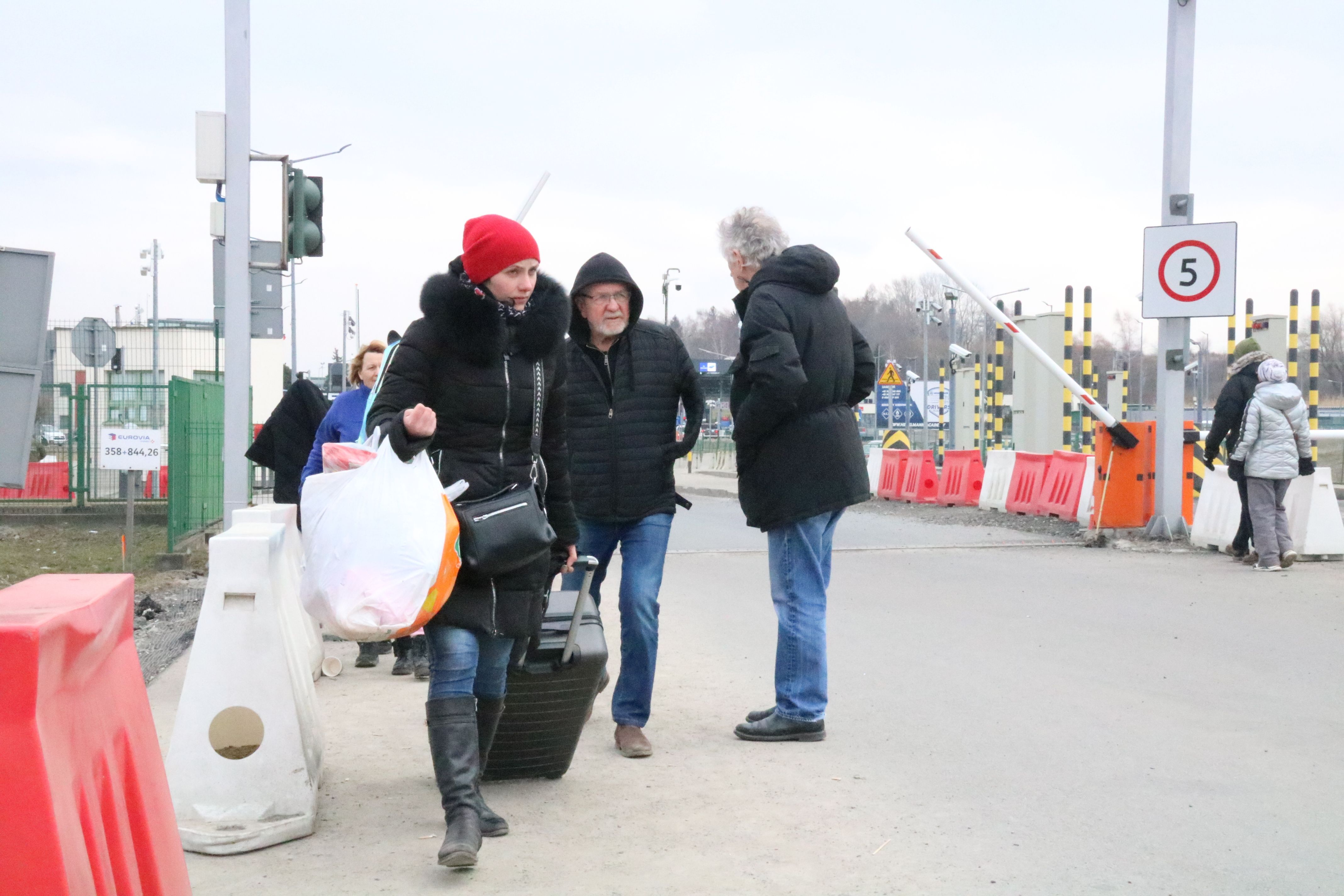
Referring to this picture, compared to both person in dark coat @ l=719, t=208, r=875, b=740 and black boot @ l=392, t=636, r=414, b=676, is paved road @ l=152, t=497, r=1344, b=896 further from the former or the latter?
person in dark coat @ l=719, t=208, r=875, b=740

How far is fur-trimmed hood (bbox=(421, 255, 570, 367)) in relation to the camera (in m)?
4.12

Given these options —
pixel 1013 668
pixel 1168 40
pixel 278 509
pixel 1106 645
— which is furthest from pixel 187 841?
pixel 1168 40

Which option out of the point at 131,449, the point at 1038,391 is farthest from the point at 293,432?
the point at 1038,391

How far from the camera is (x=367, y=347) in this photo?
24.5 ft

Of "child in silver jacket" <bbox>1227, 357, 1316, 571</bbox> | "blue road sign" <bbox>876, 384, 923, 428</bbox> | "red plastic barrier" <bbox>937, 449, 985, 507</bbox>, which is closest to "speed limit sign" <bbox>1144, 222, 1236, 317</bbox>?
"child in silver jacket" <bbox>1227, 357, 1316, 571</bbox>

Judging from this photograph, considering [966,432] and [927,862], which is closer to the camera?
[927,862]

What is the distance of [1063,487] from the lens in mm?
16188

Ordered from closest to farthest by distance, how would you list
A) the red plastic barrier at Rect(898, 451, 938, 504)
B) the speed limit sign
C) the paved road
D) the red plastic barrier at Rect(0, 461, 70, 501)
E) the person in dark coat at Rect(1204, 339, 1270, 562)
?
the paved road < the person in dark coat at Rect(1204, 339, 1270, 562) < the speed limit sign < the red plastic barrier at Rect(0, 461, 70, 501) < the red plastic barrier at Rect(898, 451, 938, 504)

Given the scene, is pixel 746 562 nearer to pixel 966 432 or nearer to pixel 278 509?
pixel 278 509

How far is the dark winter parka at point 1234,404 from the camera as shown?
11695 mm

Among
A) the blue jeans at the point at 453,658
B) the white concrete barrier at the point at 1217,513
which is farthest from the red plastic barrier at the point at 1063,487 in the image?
the blue jeans at the point at 453,658

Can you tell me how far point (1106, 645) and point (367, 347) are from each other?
4.40 m

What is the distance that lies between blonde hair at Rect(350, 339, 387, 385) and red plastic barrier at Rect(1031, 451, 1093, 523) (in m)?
9.85

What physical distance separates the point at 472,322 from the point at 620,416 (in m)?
1.36
